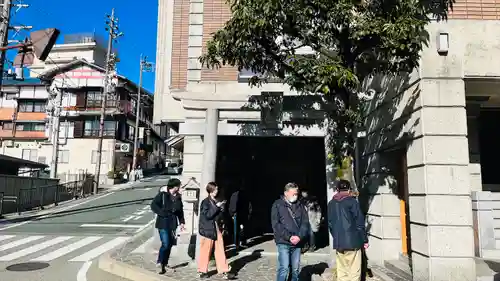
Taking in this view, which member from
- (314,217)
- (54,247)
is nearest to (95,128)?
(54,247)

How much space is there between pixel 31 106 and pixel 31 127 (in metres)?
2.56

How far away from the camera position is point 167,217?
728 centimetres

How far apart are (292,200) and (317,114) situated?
8.66ft

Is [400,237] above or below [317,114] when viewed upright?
below

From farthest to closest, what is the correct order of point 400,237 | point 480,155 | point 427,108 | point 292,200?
point 480,155 → point 400,237 → point 427,108 → point 292,200

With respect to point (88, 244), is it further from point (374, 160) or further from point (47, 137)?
point (47, 137)

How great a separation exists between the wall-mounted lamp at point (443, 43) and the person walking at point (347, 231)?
117 inches

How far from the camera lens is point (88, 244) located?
36.8 feet

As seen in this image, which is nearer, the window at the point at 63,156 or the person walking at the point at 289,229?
the person walking at the point at 289,229

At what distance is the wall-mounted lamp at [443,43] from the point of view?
21.2 ft

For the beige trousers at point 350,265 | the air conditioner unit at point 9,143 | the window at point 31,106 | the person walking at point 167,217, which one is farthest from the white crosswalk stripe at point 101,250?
the window at point 31,106

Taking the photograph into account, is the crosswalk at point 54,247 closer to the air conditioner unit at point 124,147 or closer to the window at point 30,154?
the air conditioner unit at point 124,147

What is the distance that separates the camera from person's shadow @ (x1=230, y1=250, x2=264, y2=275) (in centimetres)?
771

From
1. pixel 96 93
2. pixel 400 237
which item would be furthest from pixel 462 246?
pixel 96 93
